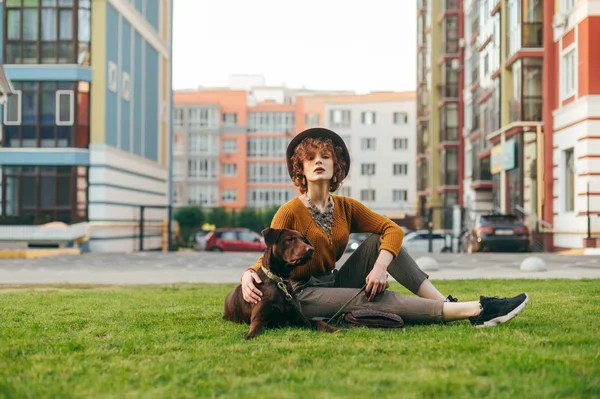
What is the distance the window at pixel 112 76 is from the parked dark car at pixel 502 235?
13.3 metres

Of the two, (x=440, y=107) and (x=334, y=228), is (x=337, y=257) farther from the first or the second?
(x=440, y=107)

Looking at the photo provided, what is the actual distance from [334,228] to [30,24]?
2626cm

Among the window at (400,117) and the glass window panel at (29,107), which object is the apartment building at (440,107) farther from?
the window at (400,117)

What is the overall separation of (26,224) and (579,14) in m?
17.9

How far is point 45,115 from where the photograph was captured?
2981 centimetres

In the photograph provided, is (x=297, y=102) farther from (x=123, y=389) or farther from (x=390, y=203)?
(x=123, y=389)

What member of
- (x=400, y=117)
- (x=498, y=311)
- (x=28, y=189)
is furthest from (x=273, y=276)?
(x=400, y=117)

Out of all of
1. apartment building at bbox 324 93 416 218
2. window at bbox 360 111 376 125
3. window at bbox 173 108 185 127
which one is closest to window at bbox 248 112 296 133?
apartment building at bbox 324 93 416 218

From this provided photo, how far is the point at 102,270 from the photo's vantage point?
56.6ft

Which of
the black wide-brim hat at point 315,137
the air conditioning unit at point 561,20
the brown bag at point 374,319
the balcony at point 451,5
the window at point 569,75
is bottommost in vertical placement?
the brown bag at point 374,319

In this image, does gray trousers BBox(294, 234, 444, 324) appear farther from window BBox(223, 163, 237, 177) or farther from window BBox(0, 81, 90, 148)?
window BBox(223, 163, 237, 177)

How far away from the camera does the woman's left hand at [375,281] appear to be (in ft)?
18.8

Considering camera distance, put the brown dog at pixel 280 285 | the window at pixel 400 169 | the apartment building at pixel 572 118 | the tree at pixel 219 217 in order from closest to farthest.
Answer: the brown dog at pixel 280 285
the apartment building at pixel 572 118
the tree at pixel 219 217
the window at pixel 400 169

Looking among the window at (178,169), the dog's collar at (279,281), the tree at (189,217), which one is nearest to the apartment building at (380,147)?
the window at (178,169)
